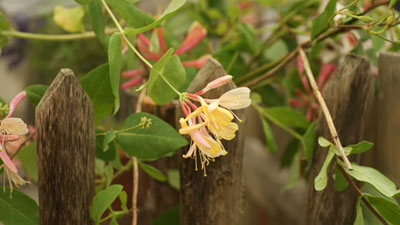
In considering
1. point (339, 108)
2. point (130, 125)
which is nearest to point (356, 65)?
point (339, 108)

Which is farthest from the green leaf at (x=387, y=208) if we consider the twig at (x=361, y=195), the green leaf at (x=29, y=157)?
the green leaf at (x=29, y=157)

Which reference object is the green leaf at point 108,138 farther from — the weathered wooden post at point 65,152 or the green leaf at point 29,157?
the green leaf at point 29,157

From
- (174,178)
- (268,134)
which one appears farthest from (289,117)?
(174,178)

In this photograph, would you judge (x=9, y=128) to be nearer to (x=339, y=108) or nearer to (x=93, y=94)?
(x=93, y=94)

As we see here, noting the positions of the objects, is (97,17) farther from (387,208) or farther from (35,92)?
(387,208)

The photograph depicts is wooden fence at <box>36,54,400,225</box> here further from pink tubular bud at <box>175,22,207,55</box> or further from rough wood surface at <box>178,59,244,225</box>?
pink tubular bud at <box>175,22,207,55</box>

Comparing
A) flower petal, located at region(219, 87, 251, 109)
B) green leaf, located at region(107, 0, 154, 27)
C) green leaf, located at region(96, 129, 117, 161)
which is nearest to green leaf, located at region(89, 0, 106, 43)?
green leaf, located at region(107, 0, 154, 27)
